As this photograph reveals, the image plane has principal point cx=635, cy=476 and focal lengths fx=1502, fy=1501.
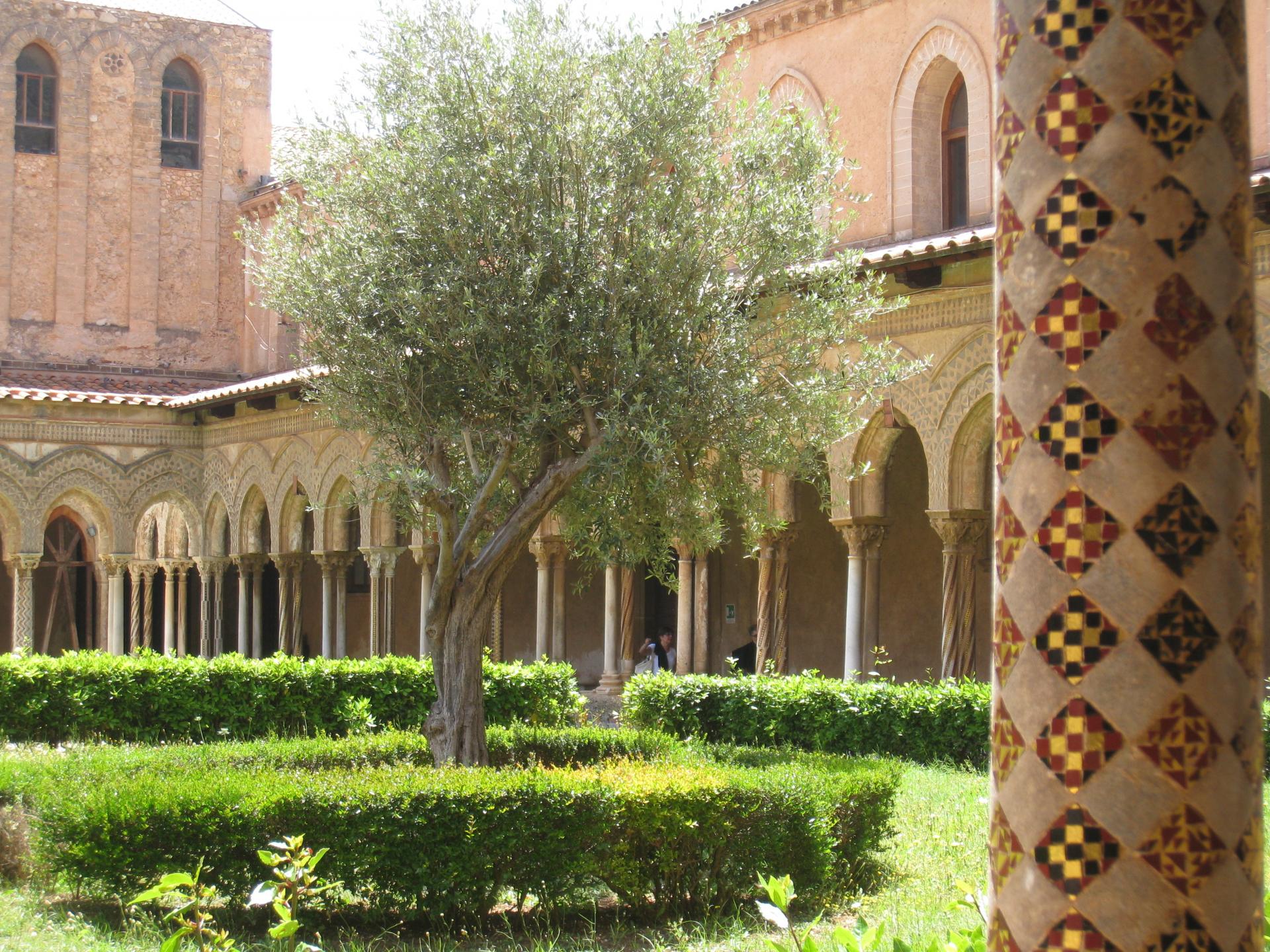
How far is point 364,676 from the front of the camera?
13.6 meters

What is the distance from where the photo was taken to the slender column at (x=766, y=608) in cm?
1605

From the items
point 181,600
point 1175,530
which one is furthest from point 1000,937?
point 181,600

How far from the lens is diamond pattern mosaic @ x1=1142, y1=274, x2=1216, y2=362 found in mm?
1776

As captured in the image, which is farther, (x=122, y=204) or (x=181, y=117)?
(x=181, y=117)

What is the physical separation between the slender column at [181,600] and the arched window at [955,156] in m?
15.7

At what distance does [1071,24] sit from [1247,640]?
0.79 m

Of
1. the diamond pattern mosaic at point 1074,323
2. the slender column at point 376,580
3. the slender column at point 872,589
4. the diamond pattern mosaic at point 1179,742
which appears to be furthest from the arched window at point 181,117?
the diamond pattern mosaic at point 1179,742

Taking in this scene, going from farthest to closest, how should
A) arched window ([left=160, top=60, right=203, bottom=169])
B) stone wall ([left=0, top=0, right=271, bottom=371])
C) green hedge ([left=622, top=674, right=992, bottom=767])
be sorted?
arched window ([left=160, top=60, right=203, bottom=169]) < stone wall ([left=0, top=0, right=271, bottom=371]) < green hedge ([left=622, top=674, right=992, bottom=767])

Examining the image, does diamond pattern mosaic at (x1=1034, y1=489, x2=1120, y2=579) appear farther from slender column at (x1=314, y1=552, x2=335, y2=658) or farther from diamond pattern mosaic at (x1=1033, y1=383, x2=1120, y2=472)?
slender column at (x1=314, y1=552, x2=335, y2=658)

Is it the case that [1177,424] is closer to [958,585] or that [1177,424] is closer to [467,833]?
[467,833]

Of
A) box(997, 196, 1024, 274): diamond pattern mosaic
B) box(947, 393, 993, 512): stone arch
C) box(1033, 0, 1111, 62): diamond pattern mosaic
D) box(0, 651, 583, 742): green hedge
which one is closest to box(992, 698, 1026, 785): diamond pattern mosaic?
box(997, 196, 1024, 274): diamond pattern mosaic

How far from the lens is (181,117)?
2647cm

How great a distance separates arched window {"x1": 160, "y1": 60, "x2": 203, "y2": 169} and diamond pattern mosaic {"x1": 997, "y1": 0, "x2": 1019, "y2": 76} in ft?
85.7

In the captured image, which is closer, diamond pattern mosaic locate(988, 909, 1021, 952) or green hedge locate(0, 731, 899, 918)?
diamond pattern mosaic locate(988, 909, 1021, 952)
